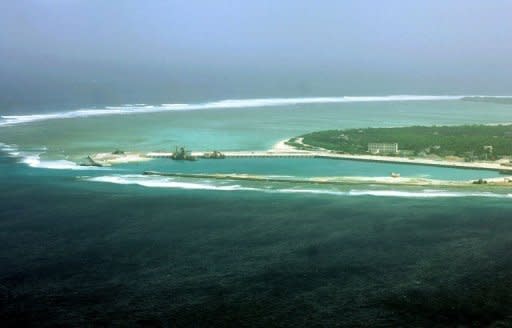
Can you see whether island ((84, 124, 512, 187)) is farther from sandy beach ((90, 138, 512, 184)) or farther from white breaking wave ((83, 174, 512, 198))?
white breaking wave ((83, 174, 512, 198))

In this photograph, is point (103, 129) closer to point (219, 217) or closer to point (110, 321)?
point (219, 217)

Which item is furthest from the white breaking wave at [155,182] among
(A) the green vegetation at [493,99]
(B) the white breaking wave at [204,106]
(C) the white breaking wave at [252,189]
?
(A) the green vegetation at [493,99]

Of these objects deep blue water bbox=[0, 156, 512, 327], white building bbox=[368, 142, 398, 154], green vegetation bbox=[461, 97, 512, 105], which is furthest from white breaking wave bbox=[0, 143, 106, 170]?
green vegetation bbox=[461, 97, 512, 105]

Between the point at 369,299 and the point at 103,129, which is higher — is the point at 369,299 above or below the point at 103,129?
below

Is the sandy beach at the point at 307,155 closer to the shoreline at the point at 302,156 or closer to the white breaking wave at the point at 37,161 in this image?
the shoreline at the point at 302,156

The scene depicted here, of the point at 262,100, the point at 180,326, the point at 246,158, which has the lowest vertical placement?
the point at 180,326

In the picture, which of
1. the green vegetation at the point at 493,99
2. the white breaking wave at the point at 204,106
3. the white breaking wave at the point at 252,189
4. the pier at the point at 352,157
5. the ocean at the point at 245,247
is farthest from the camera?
the green vegetation at the point at 493,99

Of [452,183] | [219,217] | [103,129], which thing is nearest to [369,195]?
[452,183]
